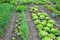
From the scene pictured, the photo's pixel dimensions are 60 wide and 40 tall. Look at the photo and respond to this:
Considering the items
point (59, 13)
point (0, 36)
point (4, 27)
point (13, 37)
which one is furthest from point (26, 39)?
point (59, 13)

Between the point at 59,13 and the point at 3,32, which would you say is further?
the point at 59,13

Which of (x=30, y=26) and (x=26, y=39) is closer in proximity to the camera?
(x=26, y=39)

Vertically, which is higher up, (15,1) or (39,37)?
(39,37)

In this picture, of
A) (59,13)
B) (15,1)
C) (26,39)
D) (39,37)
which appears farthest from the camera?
(15,1)

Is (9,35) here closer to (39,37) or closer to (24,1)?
(39,37)

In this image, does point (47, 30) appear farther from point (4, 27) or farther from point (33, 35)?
point (4, 27)

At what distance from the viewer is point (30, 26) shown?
34.0ft

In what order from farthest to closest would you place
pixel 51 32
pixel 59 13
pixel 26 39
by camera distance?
pixel 59 13 < pixel 51 32 < pixel 26 39

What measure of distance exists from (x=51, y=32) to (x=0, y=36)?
2.65 metres

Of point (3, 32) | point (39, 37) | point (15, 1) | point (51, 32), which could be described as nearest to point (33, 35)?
point (39, 37)

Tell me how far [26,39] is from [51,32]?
1.74 m

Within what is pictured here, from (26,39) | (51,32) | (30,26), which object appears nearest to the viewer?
(26,39)

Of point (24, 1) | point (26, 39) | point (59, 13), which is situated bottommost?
point (24, 1)

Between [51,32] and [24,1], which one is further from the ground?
[51,32]
